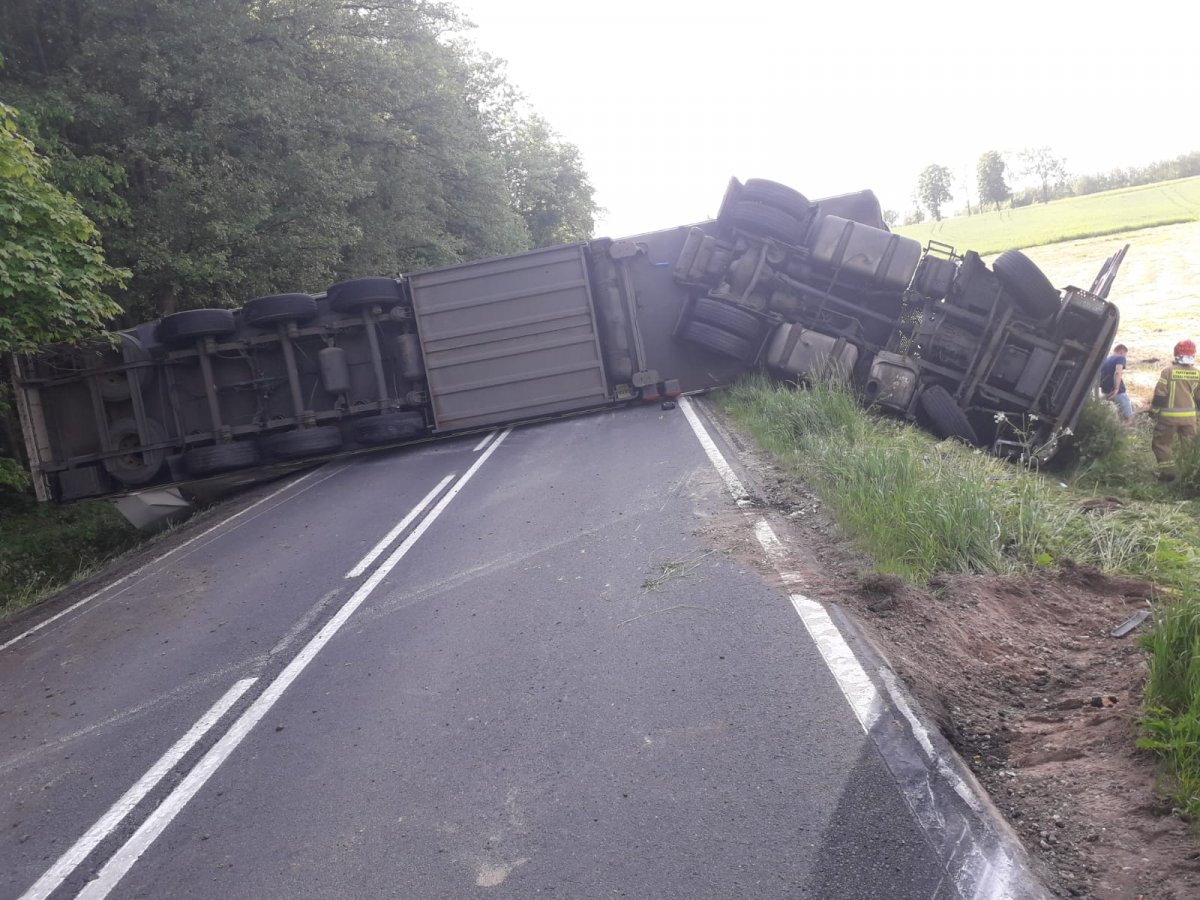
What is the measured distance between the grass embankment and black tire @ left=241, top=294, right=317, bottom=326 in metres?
6.71

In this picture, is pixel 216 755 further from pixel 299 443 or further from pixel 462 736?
pixel 299 443

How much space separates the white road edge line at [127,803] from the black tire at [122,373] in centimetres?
857

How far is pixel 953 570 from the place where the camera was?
5.96 metres

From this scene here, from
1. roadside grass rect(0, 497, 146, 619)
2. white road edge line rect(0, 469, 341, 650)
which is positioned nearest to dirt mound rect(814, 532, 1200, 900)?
white road edge line rect(0, 469, 341, 650)

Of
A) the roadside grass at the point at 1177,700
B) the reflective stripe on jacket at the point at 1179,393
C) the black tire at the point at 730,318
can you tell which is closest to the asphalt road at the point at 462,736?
the roadside grass at the point at 1177,700

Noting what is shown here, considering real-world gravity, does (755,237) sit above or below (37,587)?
above

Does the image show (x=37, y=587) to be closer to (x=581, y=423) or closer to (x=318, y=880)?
(x=581, y=423)

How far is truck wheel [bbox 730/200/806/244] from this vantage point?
13.5 metres

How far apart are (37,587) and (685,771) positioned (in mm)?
11540

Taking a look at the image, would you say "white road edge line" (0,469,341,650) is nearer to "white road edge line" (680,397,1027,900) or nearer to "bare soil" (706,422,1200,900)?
"bare soil" (706,422,1200,900)

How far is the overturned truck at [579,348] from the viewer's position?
40.4 ft

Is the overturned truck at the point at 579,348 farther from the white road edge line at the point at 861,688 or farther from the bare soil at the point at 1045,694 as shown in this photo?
the white road edge line at the point at 861,688

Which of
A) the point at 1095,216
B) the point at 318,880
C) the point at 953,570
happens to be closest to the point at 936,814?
the point at 318,880

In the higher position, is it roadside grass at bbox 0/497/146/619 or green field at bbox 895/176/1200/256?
green field at bbox 895/176/1200/256
